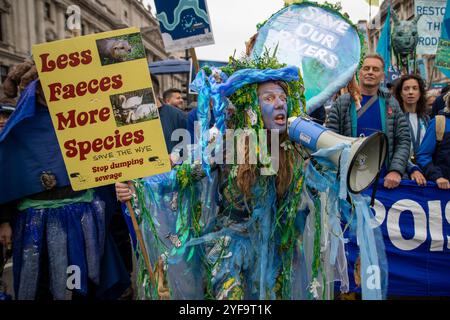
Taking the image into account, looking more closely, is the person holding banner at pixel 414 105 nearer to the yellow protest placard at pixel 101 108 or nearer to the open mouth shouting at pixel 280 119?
the open mouth shouting at pixel 280 119

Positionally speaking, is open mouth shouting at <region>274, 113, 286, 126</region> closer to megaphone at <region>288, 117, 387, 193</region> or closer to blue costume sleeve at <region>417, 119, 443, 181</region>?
megaphone at <region>288, 117, 387, 193</region>

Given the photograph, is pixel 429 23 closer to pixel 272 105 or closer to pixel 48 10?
pixel 272 105

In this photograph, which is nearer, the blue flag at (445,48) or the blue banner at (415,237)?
the blue banner at (415,237)

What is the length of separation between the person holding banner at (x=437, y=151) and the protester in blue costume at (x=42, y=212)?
261cm

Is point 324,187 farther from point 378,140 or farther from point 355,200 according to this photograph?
point 378,140

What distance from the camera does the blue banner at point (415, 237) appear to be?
10.8ft

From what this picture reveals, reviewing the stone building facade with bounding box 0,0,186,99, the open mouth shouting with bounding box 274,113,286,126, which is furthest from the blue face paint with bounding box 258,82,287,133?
the stone building facade with bounding box 0,0,186,99

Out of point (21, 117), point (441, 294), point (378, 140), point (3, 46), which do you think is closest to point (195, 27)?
point (21, 117)

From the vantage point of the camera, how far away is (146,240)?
2504 millimetres

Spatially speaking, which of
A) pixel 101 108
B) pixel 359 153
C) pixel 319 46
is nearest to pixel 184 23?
pixel 319 46

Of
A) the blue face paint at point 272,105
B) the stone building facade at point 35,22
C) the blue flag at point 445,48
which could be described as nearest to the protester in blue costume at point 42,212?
A: the blue face paint at point 272,105

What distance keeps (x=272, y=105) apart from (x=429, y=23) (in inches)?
244

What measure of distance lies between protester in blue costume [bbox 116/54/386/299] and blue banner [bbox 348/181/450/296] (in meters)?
1.29

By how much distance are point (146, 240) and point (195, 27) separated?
236 centimetres
